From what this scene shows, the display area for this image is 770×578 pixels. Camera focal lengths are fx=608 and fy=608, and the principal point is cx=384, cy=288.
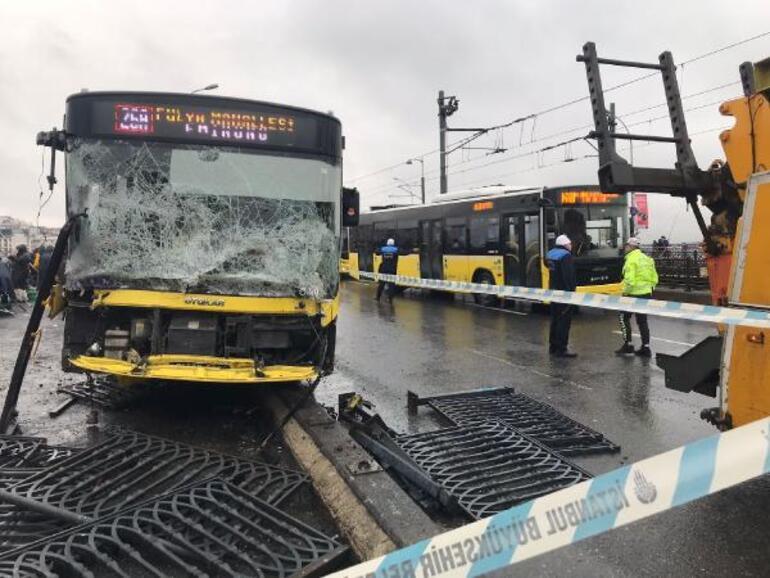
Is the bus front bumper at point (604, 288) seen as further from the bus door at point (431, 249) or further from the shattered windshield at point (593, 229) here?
the bus door at point (431, 249)

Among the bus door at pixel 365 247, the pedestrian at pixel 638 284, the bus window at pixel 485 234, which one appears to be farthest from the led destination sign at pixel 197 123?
the bus door at pixel 365 247

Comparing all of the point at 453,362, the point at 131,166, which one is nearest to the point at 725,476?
the point at 131,166

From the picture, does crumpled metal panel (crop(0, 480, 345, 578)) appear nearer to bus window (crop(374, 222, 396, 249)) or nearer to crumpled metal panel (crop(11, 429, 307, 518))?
crumpled metal panel (crop(11, 429, 307, 518))

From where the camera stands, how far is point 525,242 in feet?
52.7

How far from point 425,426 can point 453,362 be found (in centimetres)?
344

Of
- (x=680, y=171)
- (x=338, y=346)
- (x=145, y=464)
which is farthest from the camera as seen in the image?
(x=338, y=346)

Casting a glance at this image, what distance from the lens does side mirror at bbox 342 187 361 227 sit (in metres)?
7.05

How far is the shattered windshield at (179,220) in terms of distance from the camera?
5816 millimetres

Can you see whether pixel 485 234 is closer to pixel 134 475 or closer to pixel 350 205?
pixel 350 205

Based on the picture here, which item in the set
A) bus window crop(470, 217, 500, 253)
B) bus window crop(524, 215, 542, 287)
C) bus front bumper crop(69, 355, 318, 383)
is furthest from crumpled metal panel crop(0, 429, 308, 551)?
bus window crop(470, 217, 500, 253)

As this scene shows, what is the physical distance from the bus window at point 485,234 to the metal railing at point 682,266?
5.61 meters

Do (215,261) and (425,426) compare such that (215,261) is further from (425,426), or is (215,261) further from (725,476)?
(725,476)

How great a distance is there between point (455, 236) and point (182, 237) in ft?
45.8

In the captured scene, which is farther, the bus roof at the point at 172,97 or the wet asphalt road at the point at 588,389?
the bus roof at the point at 172,97
